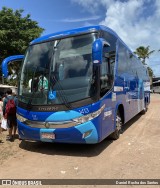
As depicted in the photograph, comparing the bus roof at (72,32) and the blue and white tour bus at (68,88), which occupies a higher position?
the bus roof at (72,32)

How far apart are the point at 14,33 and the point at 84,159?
20392 mm

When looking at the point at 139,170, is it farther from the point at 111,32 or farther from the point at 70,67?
the point at 111,32

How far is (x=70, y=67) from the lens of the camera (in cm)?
718

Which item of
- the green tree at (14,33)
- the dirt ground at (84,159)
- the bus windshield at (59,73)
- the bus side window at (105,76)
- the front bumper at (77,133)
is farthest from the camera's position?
the green tree at (14,33)

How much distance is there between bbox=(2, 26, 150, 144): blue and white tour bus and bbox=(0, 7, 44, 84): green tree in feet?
56.1

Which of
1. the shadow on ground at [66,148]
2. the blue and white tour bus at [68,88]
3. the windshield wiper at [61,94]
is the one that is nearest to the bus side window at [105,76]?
the blue and white tour bus at [68,88]

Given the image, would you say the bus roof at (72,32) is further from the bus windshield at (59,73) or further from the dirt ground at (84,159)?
the dirt ground at (84,159)

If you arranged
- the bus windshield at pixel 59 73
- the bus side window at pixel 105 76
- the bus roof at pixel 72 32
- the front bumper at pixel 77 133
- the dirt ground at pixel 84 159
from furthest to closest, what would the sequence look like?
the bus roof at pixel 72 32 < the bus side window at pixel 105 76 < the bus windshield at pixel 59 73 < the front bumper at pixel 77 133 < the dirt ground at pixel 84 159

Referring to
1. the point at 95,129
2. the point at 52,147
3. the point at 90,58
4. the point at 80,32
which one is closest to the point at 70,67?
the point at 90,58

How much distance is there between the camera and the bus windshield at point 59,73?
693 centimetres

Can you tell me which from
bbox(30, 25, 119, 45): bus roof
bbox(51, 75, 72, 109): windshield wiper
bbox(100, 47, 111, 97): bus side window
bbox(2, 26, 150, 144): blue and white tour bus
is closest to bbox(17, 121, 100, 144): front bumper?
bbox(2, 26, 150, 144): blue and white tour bus

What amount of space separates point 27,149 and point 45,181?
2.74 m

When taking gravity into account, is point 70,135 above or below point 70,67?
below

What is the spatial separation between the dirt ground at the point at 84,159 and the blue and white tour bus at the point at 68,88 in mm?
488
